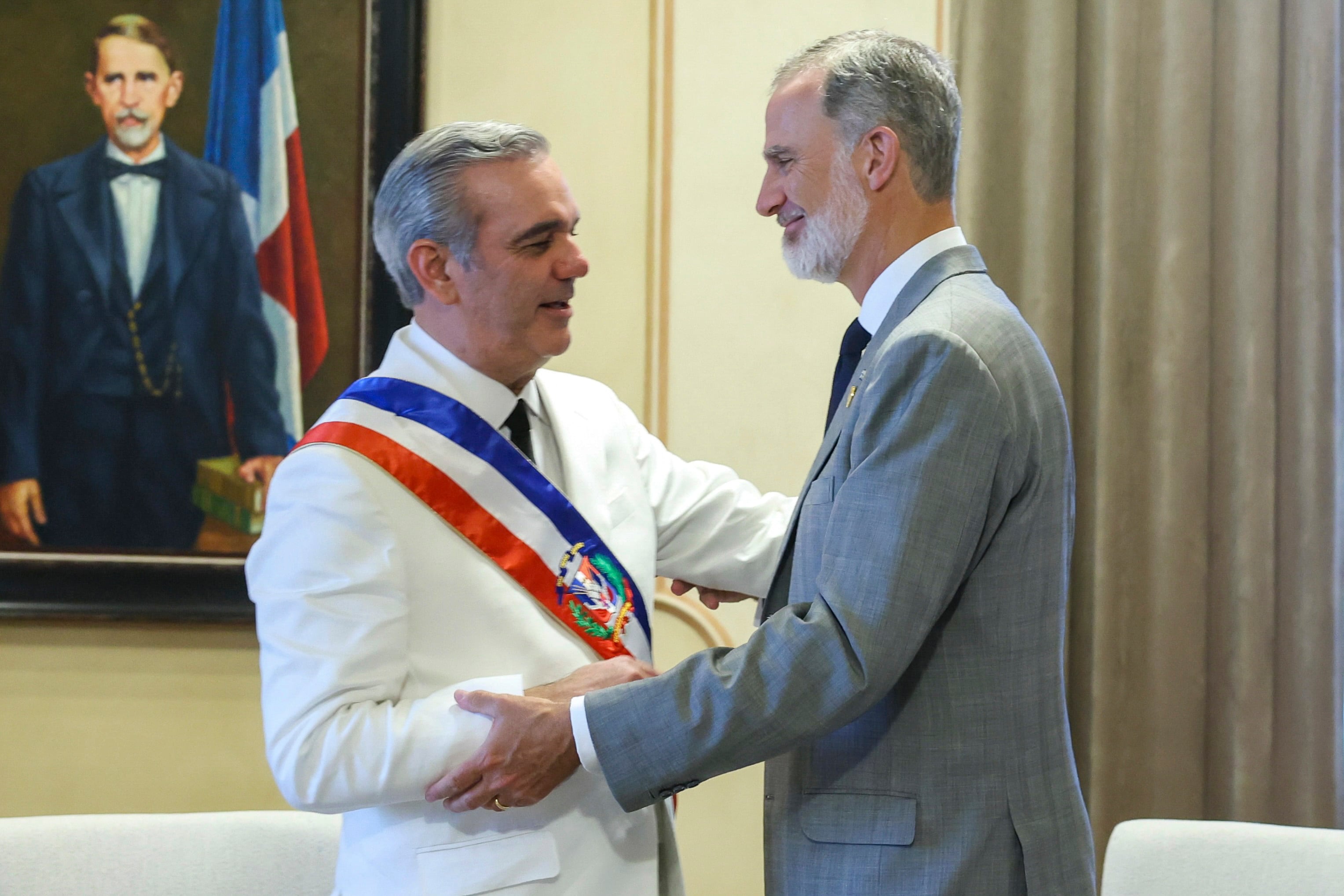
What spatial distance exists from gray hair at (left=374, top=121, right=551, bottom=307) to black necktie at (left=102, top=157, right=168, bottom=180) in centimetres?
108

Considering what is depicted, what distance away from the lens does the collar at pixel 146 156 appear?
2518 millimetres

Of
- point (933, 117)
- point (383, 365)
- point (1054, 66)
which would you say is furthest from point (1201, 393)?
point (383, 365)

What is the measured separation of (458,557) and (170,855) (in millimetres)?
648

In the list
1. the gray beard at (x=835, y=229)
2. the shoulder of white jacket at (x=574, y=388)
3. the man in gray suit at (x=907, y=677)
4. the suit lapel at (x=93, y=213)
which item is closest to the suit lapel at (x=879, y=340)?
the man in gray suit at (x=907, y=677)

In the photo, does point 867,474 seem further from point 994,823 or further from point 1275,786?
point 1275,786

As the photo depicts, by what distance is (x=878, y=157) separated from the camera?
60.9 inches

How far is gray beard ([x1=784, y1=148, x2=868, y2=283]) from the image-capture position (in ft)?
5.12

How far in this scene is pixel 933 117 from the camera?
61.1 inches

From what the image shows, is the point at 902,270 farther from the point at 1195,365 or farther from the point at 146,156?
the point at 146,156

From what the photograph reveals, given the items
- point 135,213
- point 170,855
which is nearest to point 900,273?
point 170,855

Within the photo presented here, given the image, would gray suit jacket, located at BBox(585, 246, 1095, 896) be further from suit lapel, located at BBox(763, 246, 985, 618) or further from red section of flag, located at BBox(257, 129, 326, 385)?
red section of flag, located at BBox(257, 129, 326, 385)

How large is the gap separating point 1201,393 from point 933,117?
4.70ft

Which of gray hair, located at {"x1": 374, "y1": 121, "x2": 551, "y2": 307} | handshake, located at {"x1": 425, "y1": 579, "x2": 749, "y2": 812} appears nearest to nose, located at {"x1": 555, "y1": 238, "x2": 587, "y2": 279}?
gray hair, located at {"x1": 374, "y1": 121, "x2": 551, "y2": 307}

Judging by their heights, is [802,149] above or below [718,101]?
below
